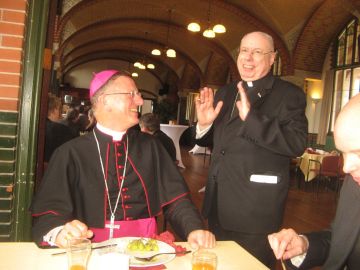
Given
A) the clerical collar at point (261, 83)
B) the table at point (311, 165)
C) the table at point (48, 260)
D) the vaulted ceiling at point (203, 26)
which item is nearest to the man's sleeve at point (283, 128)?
the clerical collar at point (261, 83)

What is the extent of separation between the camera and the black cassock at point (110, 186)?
2160 millimetres

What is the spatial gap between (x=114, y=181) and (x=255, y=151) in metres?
0.89

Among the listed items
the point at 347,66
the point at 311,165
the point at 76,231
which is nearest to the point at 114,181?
the point at 76,231

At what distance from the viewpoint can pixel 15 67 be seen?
3070 mm

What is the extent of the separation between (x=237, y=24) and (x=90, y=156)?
13.2 metres

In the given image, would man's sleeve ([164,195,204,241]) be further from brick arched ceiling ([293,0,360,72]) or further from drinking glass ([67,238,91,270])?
brick arched ceiling ([293,0,360,72])

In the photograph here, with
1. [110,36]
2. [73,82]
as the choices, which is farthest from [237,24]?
[73,82]

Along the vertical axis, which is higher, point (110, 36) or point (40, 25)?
point (110, 36)

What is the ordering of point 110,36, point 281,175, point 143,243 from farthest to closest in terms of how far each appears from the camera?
point 110,36 < point 281,175 < point 143,243

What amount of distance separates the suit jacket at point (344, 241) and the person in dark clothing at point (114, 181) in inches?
22.2

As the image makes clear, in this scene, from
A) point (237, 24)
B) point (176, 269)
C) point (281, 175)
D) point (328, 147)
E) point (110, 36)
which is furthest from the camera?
point (110, 36)

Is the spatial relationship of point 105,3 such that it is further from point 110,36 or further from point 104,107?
point 104,107

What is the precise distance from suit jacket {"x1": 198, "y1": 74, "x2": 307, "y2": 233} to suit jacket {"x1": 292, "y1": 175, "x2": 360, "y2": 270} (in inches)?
22.4

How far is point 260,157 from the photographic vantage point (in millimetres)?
2516
